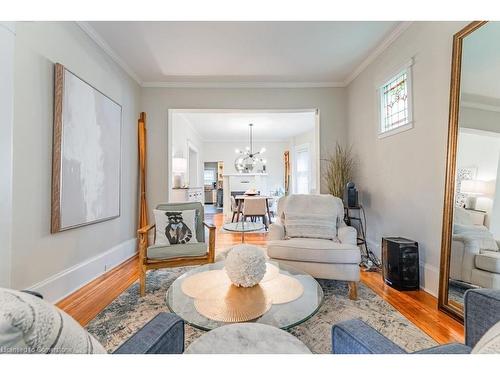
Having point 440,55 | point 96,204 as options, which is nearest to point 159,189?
point 96,204

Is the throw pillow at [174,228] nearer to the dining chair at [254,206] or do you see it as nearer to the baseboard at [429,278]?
the baseboard at [429,278]

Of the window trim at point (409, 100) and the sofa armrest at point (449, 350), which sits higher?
the window trim at point (409, 100)

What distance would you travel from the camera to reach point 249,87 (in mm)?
3971

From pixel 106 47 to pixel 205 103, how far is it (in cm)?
146

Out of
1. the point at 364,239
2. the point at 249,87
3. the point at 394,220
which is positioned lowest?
the point at 364,239

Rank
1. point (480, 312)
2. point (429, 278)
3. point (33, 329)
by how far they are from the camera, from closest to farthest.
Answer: point (33, 329)
point (480, 312)
point (429, 278)

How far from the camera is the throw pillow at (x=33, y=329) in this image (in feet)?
1.42

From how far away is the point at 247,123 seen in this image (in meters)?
6.68

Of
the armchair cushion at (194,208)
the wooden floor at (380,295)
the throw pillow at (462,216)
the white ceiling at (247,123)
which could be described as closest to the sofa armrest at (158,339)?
the wooden floor at (380,295)

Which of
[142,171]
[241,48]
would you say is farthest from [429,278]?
[142,171]

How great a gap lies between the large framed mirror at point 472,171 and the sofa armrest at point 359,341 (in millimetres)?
1528

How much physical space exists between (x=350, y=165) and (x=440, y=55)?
1.88 meters

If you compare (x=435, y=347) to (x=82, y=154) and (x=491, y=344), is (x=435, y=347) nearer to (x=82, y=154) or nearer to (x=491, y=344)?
(x=491, y=344)

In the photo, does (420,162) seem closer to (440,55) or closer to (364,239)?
(440,55)
